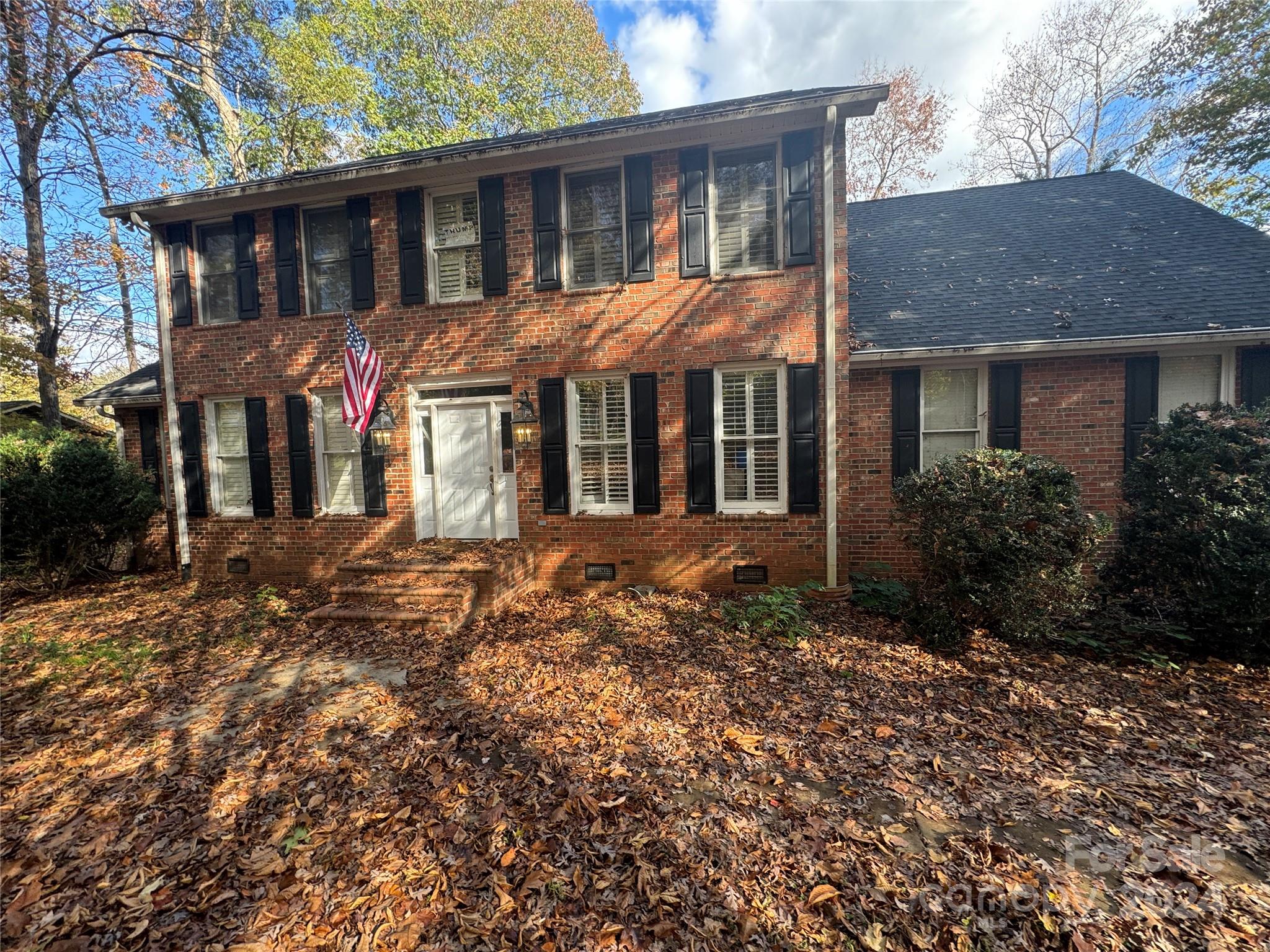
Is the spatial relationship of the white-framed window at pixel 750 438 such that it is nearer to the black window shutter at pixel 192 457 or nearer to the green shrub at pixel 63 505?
the black window shutter at pixel 192 457

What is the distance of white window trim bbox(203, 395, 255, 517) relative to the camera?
768 centimetres

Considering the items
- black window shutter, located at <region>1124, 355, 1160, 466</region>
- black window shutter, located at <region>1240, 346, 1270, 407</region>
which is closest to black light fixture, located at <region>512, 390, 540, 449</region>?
black window shutter, located at <region>1124, 355, 1160, 466</region>

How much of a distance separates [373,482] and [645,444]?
3.94 meters

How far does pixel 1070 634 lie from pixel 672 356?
4.97 meters

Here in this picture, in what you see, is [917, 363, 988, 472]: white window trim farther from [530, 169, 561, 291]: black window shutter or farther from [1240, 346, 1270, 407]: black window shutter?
[530, 169, 561, 291]: black window shutter

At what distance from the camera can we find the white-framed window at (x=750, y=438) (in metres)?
6.29

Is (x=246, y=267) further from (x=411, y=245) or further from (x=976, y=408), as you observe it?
(x=976, y=408)

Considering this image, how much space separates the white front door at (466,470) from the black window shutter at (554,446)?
0.89 m

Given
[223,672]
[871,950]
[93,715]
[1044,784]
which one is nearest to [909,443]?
[1044,784]

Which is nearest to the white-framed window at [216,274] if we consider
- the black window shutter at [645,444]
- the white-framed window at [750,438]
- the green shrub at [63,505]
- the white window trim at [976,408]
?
the green shrub at [63,505]

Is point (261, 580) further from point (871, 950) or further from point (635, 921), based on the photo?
point (871, 950)

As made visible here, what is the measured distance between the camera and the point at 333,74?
13.9m

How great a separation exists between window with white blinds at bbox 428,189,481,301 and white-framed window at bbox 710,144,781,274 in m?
3.21

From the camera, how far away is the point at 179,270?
7574 millimetres
